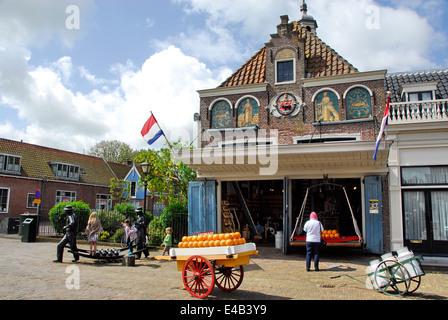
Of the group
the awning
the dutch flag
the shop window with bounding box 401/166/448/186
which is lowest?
the shop window with bounding box 401/166/448/186

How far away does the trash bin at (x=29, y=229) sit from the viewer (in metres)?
16.6

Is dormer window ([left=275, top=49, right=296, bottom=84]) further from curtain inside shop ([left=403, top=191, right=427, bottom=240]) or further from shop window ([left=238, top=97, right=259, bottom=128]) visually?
curtain inside shop ([left=403, top=191, right=427, bottom=240])

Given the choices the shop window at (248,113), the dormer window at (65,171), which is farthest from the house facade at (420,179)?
the dormer window at (65,171)

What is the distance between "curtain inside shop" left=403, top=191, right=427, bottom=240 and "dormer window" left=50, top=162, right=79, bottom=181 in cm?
2963

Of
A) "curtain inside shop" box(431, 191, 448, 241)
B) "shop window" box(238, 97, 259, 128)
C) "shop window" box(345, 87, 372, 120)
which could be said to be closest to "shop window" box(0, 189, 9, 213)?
"shop window" box(238, 97, 259, 128)

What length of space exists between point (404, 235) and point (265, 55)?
33.8 ft

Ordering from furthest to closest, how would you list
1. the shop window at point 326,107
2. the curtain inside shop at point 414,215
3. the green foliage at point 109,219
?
the green foliage at point 109,219 < the shop window at point 326,107 < the curtain inside shop at point 414,215

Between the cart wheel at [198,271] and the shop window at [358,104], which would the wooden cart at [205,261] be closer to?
the cart wheel at [198,271]

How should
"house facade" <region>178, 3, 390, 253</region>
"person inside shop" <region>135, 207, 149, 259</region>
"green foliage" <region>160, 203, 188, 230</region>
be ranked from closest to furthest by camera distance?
"person inside shop" <region>135, 207, 149, 259</region> < "house facade" <region>178, 3, 390, 253</region> < "green foliage" <region>160, 203, 188, 230</region>

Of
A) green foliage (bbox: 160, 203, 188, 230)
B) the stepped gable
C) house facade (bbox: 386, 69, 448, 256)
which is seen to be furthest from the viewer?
the stepped gable

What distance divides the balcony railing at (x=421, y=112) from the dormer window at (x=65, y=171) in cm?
2928

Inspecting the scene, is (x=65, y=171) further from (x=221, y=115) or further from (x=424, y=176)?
(x=424, y=176)

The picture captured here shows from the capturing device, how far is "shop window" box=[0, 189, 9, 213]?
26.7m
